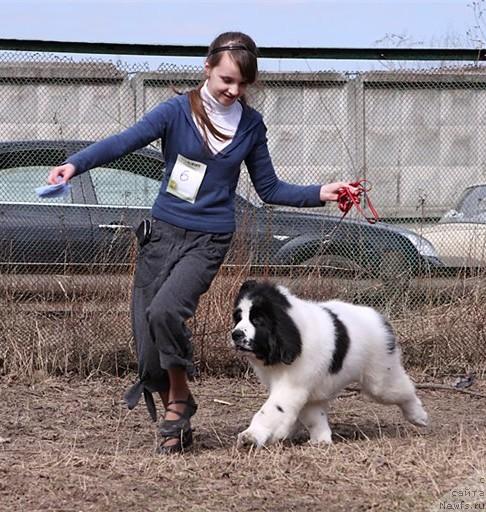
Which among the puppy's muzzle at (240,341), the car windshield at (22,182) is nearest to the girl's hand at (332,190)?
the puppy's muzzle at (240,341)

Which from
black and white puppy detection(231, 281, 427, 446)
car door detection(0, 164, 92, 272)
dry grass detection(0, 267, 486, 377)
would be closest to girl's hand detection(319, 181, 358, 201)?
black and white puppy detection(231, 281, 427, 446)

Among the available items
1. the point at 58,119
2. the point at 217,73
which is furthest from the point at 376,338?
the point at 58,119

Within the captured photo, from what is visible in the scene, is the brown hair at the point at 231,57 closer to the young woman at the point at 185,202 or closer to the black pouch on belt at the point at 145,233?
the young woman at the point at 185,202

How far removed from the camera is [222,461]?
5.30 m

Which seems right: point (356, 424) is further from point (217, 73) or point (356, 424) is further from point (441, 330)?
point (217, 73)

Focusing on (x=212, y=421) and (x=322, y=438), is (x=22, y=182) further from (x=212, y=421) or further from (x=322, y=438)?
(x=322, y=438)

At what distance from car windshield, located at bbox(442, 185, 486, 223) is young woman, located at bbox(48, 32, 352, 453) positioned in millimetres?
3004

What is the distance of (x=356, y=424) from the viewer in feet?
21.5

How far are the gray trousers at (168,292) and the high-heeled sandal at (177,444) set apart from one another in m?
0.27

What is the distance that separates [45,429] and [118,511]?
2029 millimetres

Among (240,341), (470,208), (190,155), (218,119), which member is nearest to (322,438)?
(240,341)

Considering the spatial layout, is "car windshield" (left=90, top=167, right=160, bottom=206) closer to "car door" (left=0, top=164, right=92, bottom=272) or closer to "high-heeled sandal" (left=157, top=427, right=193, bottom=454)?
"car door" (left=0, top=164, right=92, bottom=272)

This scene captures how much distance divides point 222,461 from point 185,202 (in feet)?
4.24

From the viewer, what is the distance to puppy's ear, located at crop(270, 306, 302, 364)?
5.55 metres
